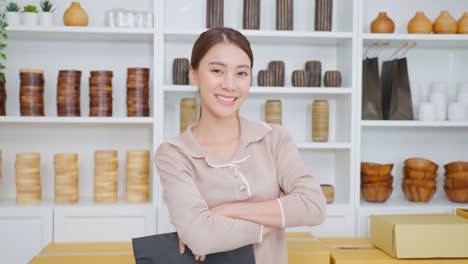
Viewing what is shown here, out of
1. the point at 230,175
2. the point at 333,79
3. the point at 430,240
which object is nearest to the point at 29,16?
the point at 333,79

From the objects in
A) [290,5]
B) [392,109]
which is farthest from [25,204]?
[392,109]

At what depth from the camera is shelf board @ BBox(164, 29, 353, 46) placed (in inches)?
114

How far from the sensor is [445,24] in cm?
306

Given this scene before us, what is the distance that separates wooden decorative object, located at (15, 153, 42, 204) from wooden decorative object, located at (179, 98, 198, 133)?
762mm

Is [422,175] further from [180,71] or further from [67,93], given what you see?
[67,93]

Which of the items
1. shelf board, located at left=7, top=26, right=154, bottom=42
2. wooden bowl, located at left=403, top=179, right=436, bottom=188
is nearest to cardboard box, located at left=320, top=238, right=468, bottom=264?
wooden bowl, located at left=403, top=179, right=436, bottom=188

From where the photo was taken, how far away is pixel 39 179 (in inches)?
114

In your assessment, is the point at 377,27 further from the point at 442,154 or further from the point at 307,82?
the point at 442,154

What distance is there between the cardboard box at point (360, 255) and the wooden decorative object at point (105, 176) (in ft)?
3.66

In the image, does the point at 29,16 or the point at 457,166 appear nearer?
the point at 29,16

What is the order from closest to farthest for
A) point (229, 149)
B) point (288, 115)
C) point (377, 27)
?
1. point (229, 149)
2. point (377, 27)
3. point (288, 115)

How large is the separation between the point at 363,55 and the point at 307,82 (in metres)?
0.49

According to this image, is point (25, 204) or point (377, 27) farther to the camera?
point (377, 27)

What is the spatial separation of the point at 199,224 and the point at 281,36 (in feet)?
5.46
